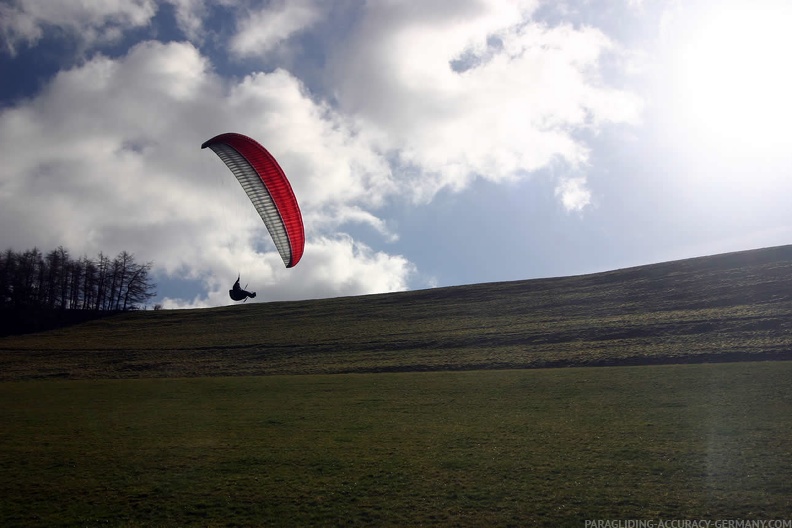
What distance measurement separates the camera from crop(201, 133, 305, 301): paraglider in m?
24.8

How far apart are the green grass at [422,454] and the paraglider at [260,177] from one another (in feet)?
25.4

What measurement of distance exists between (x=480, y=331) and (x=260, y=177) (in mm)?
32651

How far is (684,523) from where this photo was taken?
496 inches

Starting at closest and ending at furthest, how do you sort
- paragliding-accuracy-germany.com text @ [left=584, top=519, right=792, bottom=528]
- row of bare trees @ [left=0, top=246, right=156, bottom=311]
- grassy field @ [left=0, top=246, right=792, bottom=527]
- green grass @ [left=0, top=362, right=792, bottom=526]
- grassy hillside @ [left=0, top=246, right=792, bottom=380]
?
paragliding-accuracy-germany.com text @ [left=584, top=519, right=792, bottom=528]
green grass @ [left=0, top=362, right=792, bottom=526]
grassy field @ [left=0, top=246, right=792, bottom=527]
grassy hillside @ [left=0, top=246, right=792, bottom=380]
row of bare trees @ [left=0, top=246, right=156, bottom=311]

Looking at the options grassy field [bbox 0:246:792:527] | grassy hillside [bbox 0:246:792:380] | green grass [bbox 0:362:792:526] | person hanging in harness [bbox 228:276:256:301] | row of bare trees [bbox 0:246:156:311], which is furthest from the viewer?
row of bare trees [bbox 0:246:156:311]

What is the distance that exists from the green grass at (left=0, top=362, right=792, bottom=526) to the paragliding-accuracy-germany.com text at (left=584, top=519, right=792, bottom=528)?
302 millimetres

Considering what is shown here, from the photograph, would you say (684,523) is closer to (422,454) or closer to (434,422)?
(422,454)

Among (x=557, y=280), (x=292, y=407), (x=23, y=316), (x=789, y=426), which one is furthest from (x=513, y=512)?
(x=23, y=316)

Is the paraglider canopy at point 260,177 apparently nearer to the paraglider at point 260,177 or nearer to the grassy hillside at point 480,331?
the paraglider at point 260,177

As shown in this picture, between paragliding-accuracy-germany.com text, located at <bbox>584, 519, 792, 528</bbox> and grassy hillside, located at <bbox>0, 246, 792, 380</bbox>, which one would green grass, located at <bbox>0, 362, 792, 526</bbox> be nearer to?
paragliding-accuracy-germany.com text, located at <bbox>584, 519, 792, 528</bbox>

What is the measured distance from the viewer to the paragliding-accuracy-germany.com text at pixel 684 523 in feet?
40.1

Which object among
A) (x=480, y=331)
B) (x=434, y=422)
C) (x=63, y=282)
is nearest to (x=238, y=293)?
(x=434, y=422)

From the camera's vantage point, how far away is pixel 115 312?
91.7 m

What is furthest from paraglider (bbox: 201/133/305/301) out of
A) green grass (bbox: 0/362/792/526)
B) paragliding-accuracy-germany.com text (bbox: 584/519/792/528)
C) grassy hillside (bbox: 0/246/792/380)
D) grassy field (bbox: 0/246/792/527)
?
grassy hillside (bbox: 0/246/792/380)
